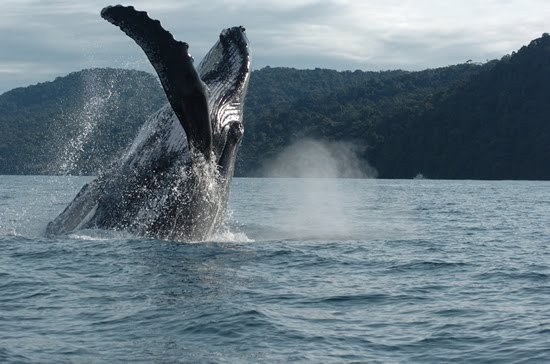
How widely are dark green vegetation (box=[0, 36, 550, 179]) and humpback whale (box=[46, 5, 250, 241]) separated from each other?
65455 mm

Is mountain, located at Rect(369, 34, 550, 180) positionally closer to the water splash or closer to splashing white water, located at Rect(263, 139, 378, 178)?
splashing white water, located at Rect(263, 139, 378, 178)

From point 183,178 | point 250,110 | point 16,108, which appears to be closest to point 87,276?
point 183,178

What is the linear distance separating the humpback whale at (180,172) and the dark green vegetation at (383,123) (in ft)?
215

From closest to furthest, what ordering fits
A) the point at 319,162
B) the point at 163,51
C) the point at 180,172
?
the point at 163,51 → the point at 180,172 → the point at 319,162

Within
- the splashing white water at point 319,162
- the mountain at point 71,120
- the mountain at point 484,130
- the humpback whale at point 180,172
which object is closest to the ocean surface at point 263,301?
the humpback whale at point 180,172

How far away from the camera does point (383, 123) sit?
4377 inches

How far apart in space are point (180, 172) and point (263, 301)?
7.74 ft

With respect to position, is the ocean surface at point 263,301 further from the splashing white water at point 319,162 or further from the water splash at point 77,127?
the splashing white water at point 319,162

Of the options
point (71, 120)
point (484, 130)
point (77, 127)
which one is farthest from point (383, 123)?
point (77, 127)

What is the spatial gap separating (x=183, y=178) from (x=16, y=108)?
148 m

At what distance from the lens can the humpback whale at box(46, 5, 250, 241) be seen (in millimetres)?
10625

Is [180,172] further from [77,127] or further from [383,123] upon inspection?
[77,127]

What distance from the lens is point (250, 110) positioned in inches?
5674

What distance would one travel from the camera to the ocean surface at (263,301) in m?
7.14
